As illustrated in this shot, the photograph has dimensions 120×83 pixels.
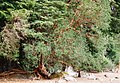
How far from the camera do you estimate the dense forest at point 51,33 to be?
7508mm

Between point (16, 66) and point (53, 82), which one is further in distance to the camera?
point (16, 66)

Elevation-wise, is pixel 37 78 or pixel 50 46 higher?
pixel 50 46

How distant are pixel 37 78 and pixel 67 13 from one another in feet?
8.83

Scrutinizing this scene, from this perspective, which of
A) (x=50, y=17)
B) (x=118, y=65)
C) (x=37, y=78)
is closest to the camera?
(x=50, y=17)

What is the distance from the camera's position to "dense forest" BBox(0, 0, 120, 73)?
7.51 m

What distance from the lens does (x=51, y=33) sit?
332 inches

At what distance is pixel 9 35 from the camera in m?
7.28

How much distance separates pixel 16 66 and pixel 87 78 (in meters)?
2.83

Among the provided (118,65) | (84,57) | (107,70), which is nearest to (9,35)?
(84,57)

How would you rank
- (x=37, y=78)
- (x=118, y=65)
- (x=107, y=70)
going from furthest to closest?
1. (x=118, y=65)
2. (x=107, y=70)
3. (x=37, y=78)

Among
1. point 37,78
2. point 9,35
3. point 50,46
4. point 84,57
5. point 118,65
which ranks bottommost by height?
point 118,65

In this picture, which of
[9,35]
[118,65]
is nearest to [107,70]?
[118,65]

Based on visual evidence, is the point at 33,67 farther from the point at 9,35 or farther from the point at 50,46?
the point at 9,35

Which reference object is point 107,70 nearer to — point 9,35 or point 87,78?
point 87,78
